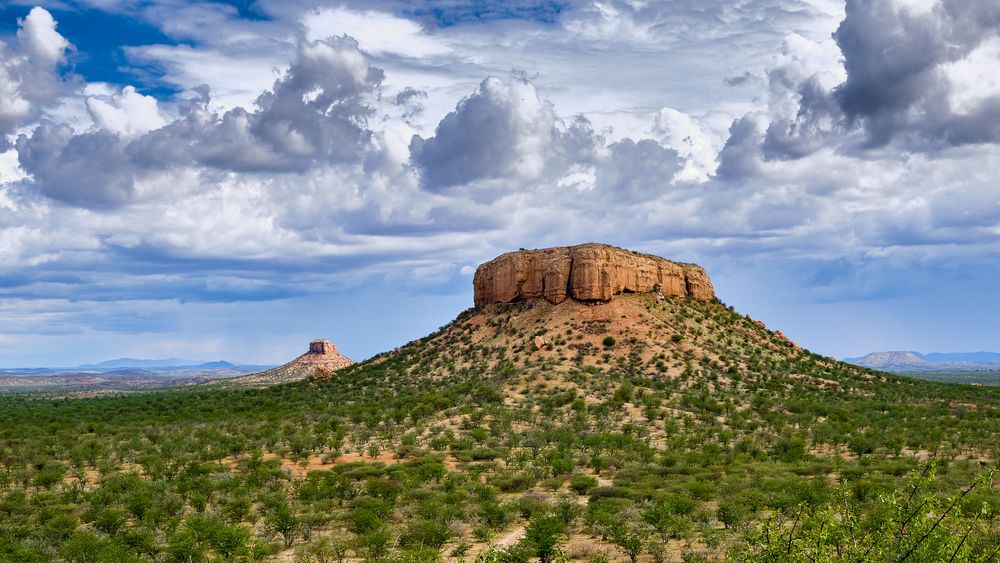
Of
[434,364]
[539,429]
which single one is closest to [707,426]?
[539,429]

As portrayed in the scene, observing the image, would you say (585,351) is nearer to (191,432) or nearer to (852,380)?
(852,380)

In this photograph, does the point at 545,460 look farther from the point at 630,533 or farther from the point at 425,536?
the point at 425,536

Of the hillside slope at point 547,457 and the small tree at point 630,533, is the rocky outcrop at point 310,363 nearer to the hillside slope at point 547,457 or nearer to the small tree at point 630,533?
the hillside slope at point 547,457

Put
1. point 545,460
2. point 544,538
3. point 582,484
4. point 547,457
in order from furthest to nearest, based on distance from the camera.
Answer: point 547,457 < point 545,460 < point 582,484 < point 544,538

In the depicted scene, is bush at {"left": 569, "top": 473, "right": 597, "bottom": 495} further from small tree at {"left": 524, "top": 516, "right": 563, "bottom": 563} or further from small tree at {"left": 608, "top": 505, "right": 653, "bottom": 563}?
small tree at {"left": 524, "top": 516, "right": 563, "bottom": 563}

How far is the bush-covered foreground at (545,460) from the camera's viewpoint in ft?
70.1

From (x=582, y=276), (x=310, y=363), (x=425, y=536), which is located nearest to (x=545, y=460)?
(x=425, y=536)

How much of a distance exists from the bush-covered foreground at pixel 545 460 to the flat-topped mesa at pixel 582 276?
2.21 m

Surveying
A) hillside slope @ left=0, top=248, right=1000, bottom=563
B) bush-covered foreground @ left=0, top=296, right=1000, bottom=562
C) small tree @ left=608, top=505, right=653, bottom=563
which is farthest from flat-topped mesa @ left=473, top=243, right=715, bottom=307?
small tree @ left=608, top=505, right=653, bottom=563

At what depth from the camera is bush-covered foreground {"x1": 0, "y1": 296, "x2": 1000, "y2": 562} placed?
21359 millimetres

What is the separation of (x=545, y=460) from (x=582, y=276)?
38401 millimetres

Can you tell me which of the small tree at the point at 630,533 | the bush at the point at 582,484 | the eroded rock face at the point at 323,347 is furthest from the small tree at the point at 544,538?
the eroded rock face at the point at 323,347

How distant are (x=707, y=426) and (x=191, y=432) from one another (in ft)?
113

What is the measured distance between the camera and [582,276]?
7356 centimetres
